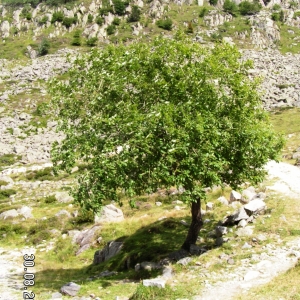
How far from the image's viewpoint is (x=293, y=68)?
96812mm

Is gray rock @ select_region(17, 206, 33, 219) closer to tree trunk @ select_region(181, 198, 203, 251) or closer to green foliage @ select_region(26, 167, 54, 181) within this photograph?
green foliage @ select_region(26, 167, 54, 181)

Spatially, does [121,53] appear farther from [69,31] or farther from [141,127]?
[69,31]

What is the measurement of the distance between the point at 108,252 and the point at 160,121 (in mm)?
10632

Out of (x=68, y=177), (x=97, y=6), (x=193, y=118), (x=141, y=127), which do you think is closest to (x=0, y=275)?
(x=141, y=127)

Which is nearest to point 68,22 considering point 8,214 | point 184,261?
point 8,214

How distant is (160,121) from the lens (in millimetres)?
13641

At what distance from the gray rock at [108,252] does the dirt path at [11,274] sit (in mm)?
4128

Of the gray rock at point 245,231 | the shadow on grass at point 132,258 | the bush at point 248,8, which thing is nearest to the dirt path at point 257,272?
the gray rock at point 245,231

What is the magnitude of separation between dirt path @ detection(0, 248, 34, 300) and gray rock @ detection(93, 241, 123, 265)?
413 cm

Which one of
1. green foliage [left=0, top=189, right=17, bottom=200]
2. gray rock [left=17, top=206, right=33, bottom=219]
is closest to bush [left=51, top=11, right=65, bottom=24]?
green foliage [left=0, top=189, right=17, bottom=200]

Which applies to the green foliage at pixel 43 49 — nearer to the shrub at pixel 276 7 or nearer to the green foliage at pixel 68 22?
the green foliage at pixel 68 22

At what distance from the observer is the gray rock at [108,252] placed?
20859 mm

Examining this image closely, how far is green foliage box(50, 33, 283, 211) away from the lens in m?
13.6

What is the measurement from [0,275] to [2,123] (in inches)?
2103
